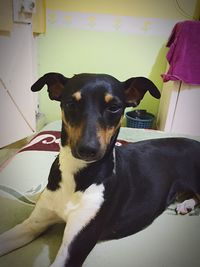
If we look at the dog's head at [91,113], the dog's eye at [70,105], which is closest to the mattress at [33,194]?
the dog's head at [91,113]

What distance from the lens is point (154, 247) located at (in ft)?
3.92

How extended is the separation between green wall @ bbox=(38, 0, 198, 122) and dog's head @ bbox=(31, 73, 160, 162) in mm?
2134

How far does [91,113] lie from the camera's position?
3.16 ft

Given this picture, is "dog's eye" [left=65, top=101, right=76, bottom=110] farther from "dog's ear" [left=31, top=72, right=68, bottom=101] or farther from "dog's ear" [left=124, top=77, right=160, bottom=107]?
"dog's ear" [left=124, top=77, right=160, bottom=107]

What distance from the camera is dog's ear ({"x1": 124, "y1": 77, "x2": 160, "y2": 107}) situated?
45.1 inches

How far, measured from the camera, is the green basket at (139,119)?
10.0 ft

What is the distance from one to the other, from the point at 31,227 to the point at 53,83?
0.66 meters

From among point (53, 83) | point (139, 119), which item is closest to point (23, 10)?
point (53, 83)

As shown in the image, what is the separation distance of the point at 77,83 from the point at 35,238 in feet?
2.41

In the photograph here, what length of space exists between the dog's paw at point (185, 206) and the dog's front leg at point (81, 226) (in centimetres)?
58

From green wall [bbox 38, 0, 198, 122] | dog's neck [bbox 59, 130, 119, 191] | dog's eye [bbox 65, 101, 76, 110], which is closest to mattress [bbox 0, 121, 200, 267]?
dog's neck [bbox 59, 130, 119, 191]

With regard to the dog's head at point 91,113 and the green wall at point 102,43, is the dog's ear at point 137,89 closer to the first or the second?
the dog's head at point 91,113

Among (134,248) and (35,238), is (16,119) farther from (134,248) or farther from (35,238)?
(134,248)

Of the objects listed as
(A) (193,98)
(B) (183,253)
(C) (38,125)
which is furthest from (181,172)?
(C) (38,125)
